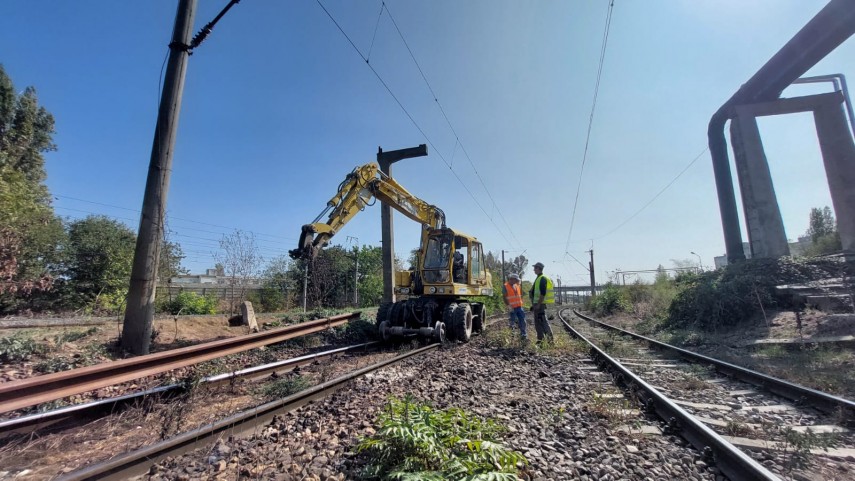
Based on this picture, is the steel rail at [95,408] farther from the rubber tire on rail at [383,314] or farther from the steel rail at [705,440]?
the steel rail at [705,440]

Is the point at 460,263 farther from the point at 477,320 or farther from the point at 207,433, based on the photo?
the point at 207,433

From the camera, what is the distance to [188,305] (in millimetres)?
15234

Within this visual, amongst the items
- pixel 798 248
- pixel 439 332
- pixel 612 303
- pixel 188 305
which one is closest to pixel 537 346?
pixel 439 332

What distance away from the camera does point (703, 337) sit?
10.1 metres

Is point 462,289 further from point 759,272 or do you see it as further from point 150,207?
point 759,272

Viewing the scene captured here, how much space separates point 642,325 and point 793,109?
10494 millimetres

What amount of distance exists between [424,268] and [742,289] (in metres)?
9.92

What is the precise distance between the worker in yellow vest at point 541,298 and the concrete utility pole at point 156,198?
26.0ft

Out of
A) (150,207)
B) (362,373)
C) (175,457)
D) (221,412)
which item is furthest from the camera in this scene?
(150,207)

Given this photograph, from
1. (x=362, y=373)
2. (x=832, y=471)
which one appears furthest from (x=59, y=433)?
(x=832, y=471)

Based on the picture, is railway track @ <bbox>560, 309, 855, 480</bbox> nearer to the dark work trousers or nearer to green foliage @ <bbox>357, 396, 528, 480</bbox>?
green foliage @ <bbox>357, 396, 528, 480</bbox>

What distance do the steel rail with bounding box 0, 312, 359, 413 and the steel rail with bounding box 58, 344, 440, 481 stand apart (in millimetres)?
1498

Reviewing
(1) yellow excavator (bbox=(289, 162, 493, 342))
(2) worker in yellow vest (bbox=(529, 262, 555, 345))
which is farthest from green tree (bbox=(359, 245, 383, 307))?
(2) worker in yellow vest (bbox=(529, 262, 555, 345))

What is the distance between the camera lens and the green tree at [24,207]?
989 cm
